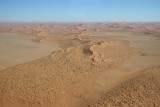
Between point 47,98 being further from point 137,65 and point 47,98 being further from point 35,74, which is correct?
point 137,65

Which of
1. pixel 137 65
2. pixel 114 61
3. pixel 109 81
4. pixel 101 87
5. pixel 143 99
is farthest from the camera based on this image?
pixel 114 61

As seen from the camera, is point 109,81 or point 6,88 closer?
point 6,88

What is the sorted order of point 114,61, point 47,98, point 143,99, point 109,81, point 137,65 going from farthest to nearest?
point 114,61, point 137,65, point 109,81, point 47,98, point 143,99

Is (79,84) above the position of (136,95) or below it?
below

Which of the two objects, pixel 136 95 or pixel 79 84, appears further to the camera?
pixel 79 84

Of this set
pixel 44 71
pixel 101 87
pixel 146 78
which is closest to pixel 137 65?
pixel 146 78

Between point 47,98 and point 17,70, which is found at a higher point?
point 17,70

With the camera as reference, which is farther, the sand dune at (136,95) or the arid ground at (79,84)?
the arid ground at (79,84)

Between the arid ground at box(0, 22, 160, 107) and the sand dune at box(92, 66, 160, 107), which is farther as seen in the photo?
the arid ground at box(0, 22, 160, 107)

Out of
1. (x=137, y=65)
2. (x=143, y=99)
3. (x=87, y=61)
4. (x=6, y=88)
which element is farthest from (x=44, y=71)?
(x=137, y=65)

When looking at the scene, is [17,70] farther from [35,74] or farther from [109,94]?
[109,94]
